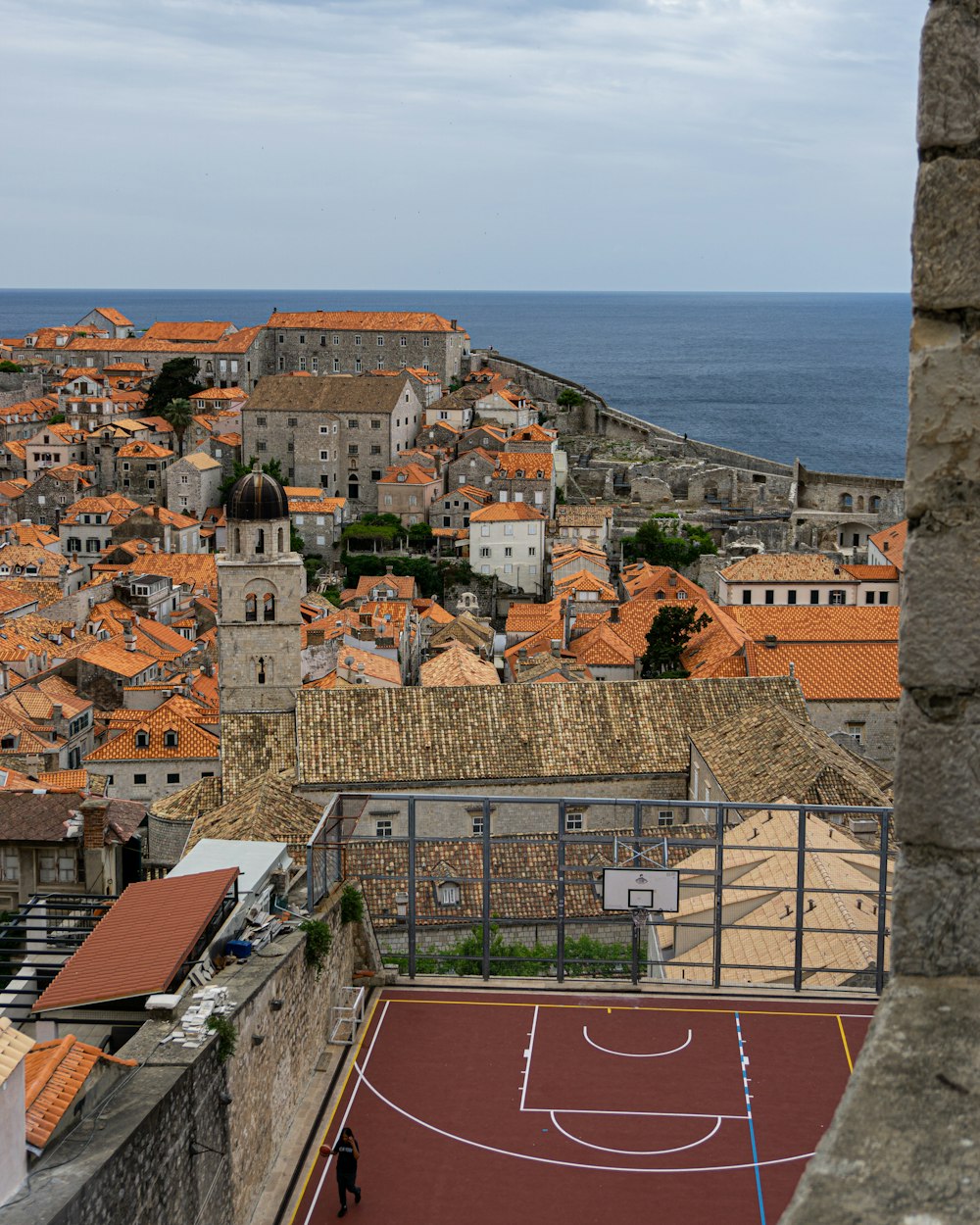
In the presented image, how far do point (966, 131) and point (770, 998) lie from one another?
42.4 ft

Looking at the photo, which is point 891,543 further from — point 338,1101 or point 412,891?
point 338,1101

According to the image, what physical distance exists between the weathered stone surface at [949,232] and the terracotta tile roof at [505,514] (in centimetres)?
5722

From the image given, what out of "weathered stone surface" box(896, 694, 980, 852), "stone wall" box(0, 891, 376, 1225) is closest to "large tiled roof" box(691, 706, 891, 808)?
"stone wall" box(0, 891, 376, 1225)

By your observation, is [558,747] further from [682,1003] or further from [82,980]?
[82,980]

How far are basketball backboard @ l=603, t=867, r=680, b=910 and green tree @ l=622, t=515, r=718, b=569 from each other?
46.8 m

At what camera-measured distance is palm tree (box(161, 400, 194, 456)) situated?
7956 cm

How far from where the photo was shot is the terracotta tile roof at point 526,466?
66.9 meters

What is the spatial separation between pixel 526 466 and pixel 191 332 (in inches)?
1441

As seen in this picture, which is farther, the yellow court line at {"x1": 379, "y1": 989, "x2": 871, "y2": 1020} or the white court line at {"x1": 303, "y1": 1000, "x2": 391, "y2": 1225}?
the yellow court line at {"x1": 379, "y1": 989, "x2": 871, "y2": 1020}

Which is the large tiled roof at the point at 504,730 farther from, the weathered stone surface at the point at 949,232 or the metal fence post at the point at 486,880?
the weathered stone surface at the point at 949,232

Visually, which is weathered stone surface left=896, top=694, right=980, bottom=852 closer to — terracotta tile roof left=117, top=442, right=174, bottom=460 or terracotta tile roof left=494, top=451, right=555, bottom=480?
terracotta tile roof left=494, top=451, right=555, bottom=480

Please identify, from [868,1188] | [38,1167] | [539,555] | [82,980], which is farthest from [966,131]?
[539,555]

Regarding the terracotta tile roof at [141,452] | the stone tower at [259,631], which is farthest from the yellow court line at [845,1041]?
the terracotta tile roof at [141,452]

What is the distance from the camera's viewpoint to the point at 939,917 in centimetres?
279
